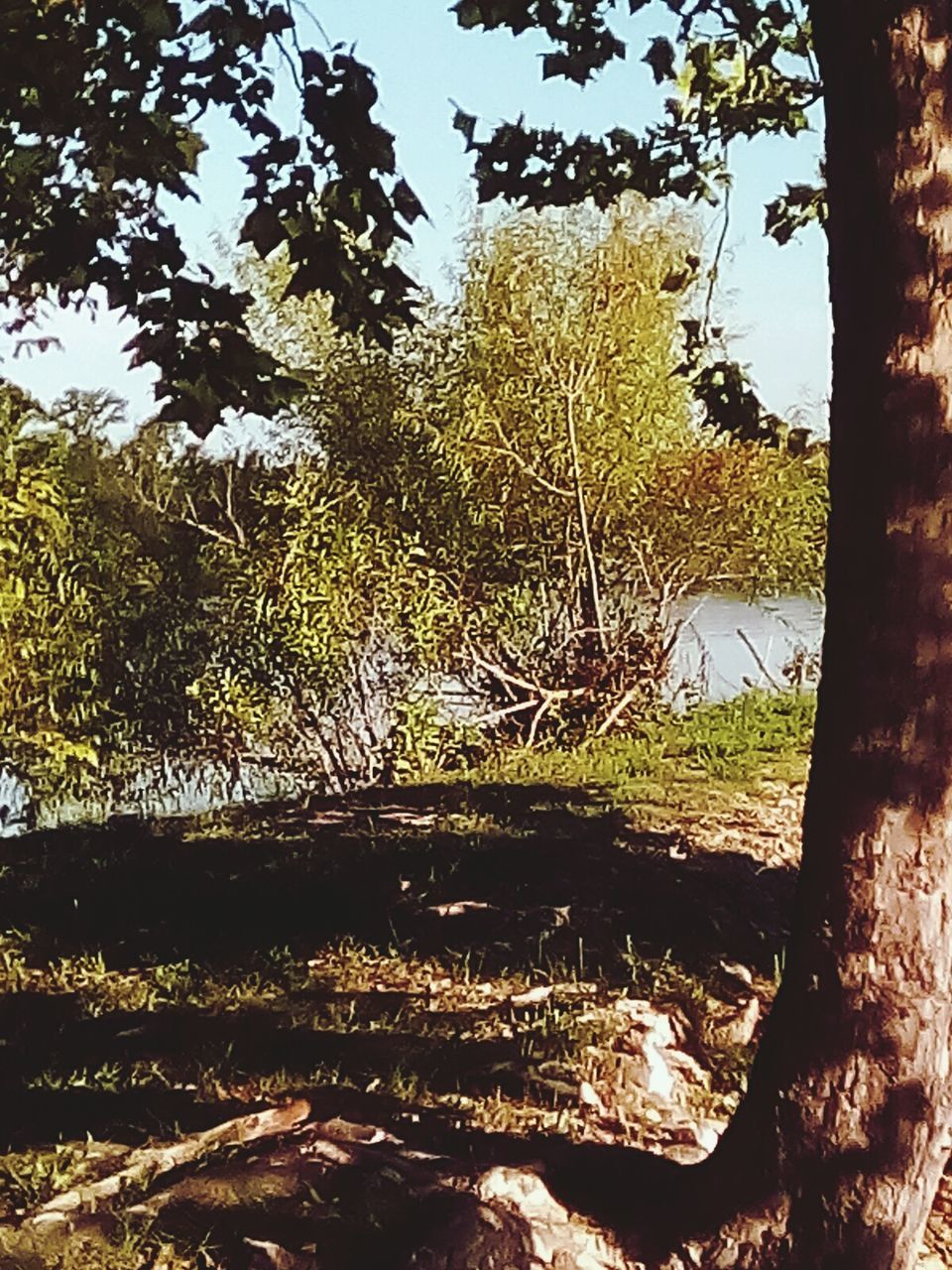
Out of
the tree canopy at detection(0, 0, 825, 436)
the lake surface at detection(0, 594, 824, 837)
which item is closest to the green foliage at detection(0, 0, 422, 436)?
the tree canopy at detection(0, 0, 825, 436)

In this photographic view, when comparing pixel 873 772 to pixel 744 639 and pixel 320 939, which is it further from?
pixel 744 639

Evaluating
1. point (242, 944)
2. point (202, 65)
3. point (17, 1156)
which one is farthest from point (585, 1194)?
point (202, 65)

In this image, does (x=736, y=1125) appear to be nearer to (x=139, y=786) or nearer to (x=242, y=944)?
(x=242, y=944)

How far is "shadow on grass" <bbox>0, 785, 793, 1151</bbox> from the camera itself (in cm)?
380

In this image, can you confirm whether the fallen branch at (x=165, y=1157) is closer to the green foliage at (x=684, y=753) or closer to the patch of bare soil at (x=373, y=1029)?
the patch of bare soil at (x=373, y=1029)

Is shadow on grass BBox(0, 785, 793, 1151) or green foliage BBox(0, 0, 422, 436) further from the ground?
green foliage BBox(0, 0, 422, 436)

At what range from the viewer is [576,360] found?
30.7 ft

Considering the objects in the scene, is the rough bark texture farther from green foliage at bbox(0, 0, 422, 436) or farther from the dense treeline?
the dense treeline

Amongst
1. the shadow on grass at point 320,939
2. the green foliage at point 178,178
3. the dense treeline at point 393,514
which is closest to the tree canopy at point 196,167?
the green foliage at point 178,178

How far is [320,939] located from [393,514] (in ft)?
15.7

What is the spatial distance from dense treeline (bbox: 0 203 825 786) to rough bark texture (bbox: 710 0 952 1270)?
6298 millimetres

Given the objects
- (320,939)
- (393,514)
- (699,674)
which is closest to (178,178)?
(320,939)

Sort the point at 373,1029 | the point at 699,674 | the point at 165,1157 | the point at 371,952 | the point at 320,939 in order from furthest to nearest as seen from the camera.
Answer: the point at 699,674, the point at 320,939, the point at 371,952, the point at 373,1029, the point at 165,1157

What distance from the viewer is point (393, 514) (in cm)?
939
